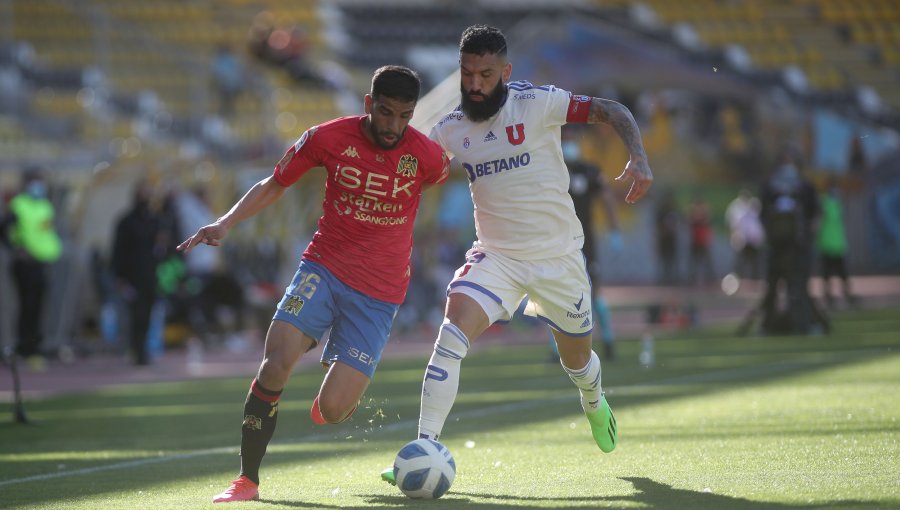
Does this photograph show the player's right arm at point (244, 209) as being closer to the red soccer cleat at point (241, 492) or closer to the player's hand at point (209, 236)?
the player's hand at point (209, 236)

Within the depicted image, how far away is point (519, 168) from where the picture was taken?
7.61 meters

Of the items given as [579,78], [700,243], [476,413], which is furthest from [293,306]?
[700,243]

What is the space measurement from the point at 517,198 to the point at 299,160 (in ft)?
4.00

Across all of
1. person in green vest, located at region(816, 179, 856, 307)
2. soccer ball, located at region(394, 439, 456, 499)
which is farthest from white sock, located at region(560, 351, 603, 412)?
person in green vest, located at region(816, 179, 856, 307)

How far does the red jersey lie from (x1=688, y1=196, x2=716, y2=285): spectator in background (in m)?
28.1

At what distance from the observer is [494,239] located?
771 cm

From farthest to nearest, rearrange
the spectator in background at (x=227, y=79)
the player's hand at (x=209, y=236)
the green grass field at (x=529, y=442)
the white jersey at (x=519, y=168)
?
1. the spectator in background at (x=227, y=79)
2. the white jersey at (x=519, y=168)
3. the player's hand at (x=209, y=236)
4. the green grass field at (x=529, y=442)

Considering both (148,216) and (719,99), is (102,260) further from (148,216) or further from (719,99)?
(719,99)

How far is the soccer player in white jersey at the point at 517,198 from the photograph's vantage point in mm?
7414

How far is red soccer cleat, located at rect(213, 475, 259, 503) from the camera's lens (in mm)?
6738

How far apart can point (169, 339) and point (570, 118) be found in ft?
47.9

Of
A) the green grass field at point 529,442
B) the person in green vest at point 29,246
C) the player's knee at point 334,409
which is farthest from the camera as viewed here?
the person in green vest at point 29,246

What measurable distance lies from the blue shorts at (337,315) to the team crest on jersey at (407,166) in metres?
0.65

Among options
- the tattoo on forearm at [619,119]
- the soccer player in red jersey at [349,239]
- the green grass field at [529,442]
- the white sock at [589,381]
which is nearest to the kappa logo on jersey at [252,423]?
the soccer player in red jersey at [349,239]
